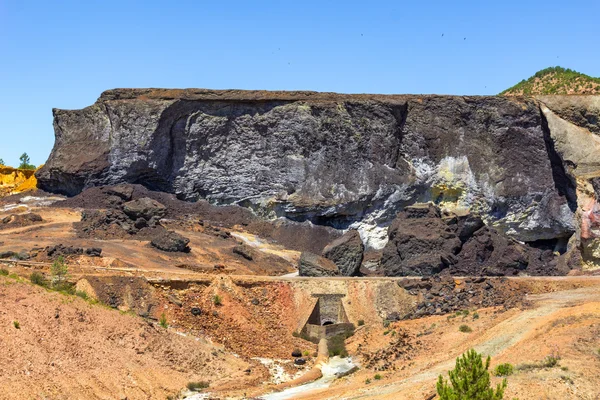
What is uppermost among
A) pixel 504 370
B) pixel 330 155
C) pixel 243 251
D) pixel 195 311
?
pixel 330 155

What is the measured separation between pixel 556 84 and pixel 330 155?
25.3 m

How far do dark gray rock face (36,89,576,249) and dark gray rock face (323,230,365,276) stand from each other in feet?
32.4

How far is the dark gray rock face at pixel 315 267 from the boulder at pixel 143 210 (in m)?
10.5

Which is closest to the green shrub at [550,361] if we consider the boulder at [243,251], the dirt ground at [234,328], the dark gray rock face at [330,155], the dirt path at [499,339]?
the dirt ground at [234,328]

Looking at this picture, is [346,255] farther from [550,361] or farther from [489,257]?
[550,361]

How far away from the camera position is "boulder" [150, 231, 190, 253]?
1697 inches

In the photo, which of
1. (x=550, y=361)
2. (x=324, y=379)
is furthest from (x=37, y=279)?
(x=550, y=361)

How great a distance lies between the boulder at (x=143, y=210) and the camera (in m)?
47.5

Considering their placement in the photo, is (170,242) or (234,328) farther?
(170,242)

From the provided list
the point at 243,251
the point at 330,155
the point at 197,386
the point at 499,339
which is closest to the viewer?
the point at 197,386

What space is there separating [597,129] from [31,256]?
36.9 m

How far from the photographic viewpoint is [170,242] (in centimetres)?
4322

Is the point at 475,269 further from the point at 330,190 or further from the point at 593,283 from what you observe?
the point at 330,190

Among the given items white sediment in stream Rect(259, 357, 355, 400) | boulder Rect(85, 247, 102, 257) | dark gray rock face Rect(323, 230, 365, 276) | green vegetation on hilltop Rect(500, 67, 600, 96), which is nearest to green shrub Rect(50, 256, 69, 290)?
boulder Rect(85, 247, 102, 257)
